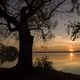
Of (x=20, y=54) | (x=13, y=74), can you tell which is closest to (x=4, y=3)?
(x=20, y=54)

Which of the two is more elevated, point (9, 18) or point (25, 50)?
point (9, 18)

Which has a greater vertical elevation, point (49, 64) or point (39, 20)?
point (39, 20)

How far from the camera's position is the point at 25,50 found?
26594mm

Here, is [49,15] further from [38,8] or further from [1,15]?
[1,15]

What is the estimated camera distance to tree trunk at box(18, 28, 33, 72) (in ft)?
86.4

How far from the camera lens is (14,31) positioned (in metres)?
27.8

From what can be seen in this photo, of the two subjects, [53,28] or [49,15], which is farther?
[53,28]

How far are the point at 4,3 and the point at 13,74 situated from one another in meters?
6.50

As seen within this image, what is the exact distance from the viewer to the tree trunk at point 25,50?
26328mm

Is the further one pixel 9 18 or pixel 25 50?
pixel 25 50

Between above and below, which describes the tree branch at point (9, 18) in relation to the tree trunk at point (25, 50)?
above

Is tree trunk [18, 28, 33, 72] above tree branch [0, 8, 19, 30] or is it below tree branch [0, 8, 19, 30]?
below

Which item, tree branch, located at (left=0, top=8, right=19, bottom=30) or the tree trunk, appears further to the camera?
the tree trunk

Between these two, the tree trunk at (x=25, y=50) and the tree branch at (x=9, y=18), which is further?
the tree trunk at (x=25, y=50)
